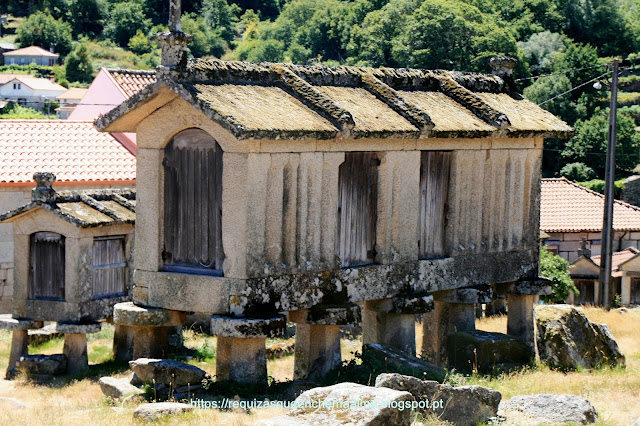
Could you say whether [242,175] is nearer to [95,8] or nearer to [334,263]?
[334,263]

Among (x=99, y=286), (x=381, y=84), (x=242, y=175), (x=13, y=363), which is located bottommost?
(x=13, y=363)

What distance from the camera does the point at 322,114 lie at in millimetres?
12164

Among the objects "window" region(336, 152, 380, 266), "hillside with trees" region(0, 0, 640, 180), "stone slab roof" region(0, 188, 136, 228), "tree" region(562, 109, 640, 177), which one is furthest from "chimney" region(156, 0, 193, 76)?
"tree" region(562, 109, 640, 177)

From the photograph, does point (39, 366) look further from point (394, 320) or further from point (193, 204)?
point (394, 320)

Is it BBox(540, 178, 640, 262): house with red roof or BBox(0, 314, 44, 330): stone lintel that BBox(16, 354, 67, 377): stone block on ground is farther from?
BBox(540, 178, 640, 262): house with red roof

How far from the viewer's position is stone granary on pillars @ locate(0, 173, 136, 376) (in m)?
15.1

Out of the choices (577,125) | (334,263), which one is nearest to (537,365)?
(334,263)

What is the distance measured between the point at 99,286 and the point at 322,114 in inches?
197

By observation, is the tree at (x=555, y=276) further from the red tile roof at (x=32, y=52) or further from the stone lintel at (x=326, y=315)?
the red tile roof at (x=32, y=52)

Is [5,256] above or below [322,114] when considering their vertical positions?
below

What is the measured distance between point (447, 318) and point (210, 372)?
10.3 ft

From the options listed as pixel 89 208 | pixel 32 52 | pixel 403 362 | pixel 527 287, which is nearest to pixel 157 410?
pixel 403 362

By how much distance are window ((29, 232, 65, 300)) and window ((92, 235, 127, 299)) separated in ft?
1.50

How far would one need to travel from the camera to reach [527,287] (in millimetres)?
14969
